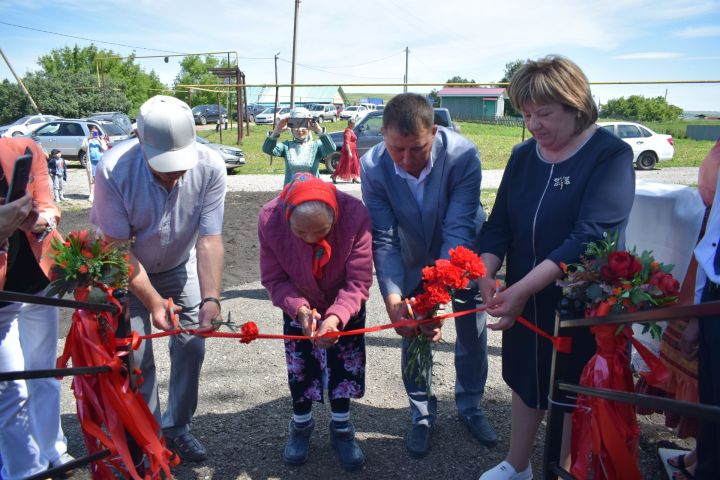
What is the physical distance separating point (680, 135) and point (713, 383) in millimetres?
37131

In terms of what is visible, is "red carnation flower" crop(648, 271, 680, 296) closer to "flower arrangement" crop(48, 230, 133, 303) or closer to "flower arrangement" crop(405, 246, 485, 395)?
"flower arrangement" crop(405, 246, 485, 395)

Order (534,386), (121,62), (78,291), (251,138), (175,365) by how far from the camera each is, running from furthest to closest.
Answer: (121,62)
(251,138)
(175,365)
(534,386)
(78,291)

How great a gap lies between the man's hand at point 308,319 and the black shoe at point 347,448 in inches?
27.4

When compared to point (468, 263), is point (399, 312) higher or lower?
lower

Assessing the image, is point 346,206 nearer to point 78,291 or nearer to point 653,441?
point 78,291

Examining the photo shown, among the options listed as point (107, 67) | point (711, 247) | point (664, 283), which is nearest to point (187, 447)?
point (664, 283)

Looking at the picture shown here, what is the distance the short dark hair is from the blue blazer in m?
0.29

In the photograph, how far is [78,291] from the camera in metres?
2.23

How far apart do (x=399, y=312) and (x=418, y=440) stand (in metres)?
0.85

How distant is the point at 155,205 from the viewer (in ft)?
9.07

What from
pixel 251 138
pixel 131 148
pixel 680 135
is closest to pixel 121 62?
pixel 251 138

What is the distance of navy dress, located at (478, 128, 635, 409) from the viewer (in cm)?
228

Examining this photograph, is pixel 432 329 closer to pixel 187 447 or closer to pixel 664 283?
pixel 664 283

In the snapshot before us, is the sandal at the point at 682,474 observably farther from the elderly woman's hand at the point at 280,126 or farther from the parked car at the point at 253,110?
the parked car at the point at 253,110
